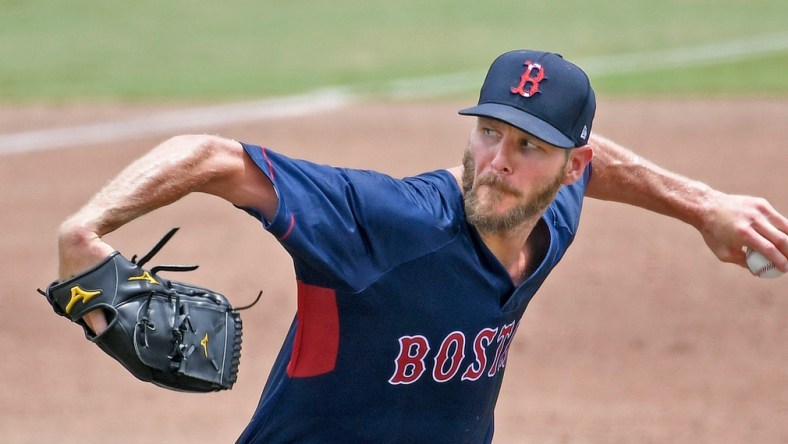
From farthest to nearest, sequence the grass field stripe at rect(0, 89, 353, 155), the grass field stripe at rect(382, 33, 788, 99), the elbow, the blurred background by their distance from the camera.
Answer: the grass field stripe at rect(382, 33, 788, 99) < the grass field stripe at rect(0, 89, 353, 155) < the blurred background < the elbow

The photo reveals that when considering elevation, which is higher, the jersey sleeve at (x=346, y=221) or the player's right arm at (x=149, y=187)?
the player's right arm at (x=149, y=187)

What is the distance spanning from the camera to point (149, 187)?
2645 millimetres

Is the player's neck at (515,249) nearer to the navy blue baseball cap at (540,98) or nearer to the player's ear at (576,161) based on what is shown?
the player's ear at (576,161)

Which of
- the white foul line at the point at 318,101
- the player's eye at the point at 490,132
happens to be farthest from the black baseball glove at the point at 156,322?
the white foul line at the point at 318,101

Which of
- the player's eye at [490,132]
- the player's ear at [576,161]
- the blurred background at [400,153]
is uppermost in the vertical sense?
the player's eye at [490,132]

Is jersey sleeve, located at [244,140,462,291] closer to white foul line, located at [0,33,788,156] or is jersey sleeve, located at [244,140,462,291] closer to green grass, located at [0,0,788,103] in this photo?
white foul line, located at [0,33,788,156]

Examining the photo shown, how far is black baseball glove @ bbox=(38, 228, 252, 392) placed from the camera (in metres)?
2.65

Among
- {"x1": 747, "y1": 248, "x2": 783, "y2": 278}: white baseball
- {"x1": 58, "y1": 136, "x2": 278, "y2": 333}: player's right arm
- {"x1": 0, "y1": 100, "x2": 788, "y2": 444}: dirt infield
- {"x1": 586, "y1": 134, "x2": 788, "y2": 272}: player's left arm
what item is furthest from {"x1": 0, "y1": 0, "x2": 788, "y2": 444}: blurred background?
{"x1": 58, "y1": 136, "x2": 278, "y2": 333}: player's right arm

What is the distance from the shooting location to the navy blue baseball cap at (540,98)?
308cm

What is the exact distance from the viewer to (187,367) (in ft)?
9.37

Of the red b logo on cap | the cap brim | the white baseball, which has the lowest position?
the white baseball

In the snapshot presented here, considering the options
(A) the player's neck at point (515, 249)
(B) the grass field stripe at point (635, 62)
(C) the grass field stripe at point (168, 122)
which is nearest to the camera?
(A) the player's neck at point (515, 249)

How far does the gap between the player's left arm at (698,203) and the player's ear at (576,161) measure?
42cm

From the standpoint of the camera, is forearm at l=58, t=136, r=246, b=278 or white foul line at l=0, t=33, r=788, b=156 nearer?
forearm at l=58, t=136, r=246, b=278
